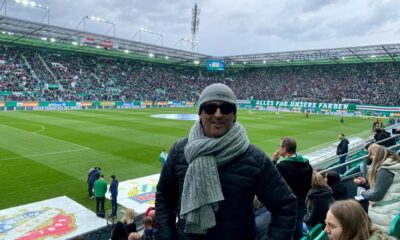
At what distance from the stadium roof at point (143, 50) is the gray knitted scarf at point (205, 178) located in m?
48.1

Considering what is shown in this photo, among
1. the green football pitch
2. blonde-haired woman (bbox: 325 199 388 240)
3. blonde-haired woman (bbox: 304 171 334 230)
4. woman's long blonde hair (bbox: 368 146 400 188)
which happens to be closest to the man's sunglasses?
blonde-haired woman (bbox: 325 199 388 240)

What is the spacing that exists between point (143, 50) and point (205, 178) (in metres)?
62.1

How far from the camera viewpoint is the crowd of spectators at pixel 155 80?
5462cm

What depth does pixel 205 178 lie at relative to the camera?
2184mm

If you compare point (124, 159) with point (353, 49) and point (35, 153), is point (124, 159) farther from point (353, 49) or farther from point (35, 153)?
point (353, 49)

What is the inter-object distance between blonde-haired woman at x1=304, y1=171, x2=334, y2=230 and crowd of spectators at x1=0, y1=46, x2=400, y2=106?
5347cm

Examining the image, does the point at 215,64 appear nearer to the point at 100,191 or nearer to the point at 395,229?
the point at 100,191

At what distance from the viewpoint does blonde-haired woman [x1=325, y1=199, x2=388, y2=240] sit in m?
2.41

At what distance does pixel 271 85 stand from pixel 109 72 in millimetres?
41469

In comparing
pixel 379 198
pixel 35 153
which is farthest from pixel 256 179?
pixel 35 153

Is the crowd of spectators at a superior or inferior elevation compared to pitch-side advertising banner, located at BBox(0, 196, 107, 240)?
superior

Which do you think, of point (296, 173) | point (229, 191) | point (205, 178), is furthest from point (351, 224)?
point (296, 173)

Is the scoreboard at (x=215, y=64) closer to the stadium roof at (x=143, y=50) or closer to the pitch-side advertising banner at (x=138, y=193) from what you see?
the stadium roof at (x=143, y=50)

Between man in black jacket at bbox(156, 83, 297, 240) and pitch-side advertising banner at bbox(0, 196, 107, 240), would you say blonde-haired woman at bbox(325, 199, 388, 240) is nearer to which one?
man in black jacket at bbox(156, 83, 297, 240)
